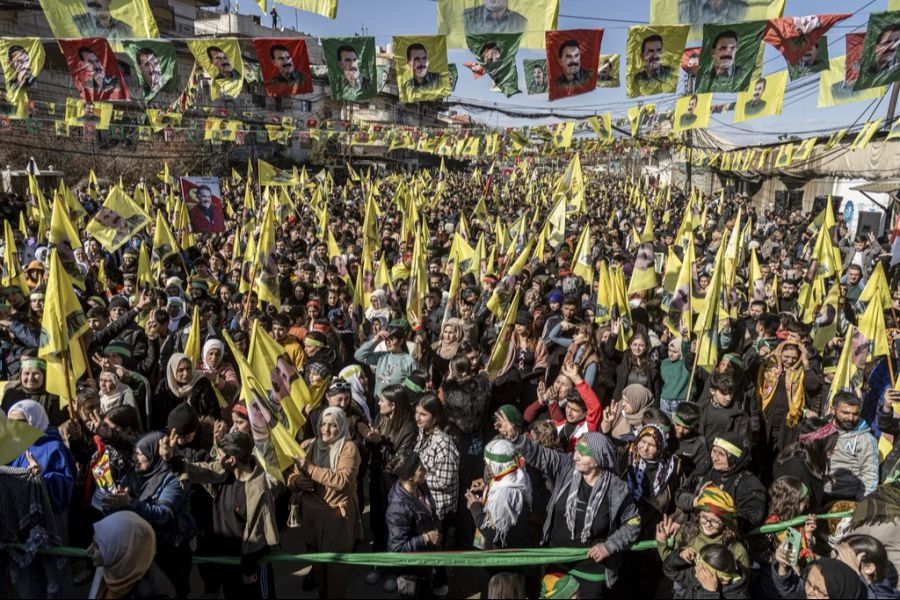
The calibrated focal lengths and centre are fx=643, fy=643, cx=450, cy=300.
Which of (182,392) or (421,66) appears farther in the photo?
(421,66)

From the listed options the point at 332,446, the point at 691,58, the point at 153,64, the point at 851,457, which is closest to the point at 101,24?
the point at 153,64

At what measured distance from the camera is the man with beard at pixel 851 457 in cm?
432

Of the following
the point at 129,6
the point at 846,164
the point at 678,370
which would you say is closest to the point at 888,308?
the point at 678,370

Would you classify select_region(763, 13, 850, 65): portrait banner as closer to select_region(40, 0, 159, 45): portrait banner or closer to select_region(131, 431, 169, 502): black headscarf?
select_region(40, 0, 159, 45): portrait banner

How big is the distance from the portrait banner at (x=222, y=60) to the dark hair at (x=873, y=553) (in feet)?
29.8

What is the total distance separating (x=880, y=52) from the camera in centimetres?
814

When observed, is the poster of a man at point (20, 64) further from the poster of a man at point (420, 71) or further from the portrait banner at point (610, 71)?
the portrait banner at point (610, 71)

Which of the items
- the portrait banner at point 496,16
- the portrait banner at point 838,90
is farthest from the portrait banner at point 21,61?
the portrait banner at point 838,90

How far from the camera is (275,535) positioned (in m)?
3.81

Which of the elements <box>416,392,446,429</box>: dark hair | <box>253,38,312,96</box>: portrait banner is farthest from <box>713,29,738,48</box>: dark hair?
<box>416,392,446,429</box>: dark hair

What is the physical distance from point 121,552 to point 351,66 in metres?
7.53

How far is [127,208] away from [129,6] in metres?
2.72

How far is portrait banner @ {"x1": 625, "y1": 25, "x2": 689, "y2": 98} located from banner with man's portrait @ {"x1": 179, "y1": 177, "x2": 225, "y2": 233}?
690 centimetres

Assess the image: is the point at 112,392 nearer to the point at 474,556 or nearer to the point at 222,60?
A: the point at 474,556
